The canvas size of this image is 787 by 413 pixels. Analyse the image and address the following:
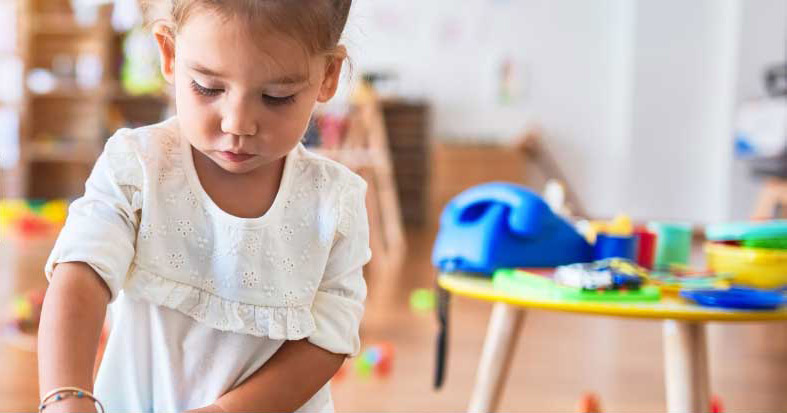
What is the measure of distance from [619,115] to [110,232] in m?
6.31

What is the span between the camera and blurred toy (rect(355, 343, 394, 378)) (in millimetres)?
2299

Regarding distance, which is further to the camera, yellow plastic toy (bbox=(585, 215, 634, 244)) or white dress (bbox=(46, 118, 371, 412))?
yellow plastic toy (bbox=(585, 215, 634, 244))

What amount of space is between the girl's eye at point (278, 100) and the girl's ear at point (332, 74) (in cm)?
6

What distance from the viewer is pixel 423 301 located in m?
3.30

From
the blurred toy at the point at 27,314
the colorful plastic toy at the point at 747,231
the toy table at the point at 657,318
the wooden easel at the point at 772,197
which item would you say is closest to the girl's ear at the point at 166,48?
the toy table at the point at 657,318

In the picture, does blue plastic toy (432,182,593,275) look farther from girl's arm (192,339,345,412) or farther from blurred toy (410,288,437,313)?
blurred toy (410,288,437,313)

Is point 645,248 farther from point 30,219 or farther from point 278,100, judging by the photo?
point 30,219

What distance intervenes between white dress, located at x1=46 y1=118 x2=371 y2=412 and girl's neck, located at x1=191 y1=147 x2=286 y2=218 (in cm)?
1

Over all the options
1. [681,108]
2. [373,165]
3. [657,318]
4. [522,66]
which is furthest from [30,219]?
[657,318]

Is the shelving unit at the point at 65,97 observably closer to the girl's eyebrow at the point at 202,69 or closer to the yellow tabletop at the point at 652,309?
the yellow tabletop at the point at 652,309

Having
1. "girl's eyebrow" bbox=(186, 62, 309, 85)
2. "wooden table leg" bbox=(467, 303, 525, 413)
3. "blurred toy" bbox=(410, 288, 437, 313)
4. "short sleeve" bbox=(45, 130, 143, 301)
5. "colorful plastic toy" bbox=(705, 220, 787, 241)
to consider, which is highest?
"girl's eyebrow" bbox=(186, 62, 309, 85)

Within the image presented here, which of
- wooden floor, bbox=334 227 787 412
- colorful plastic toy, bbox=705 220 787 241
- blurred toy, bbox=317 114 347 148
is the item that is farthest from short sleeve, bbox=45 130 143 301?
blurred toy, bbox=317 114 347 148

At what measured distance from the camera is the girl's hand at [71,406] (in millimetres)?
708

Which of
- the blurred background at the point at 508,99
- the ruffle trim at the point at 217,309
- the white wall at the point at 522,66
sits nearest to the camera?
the ruffle trim at the point at 217,309
